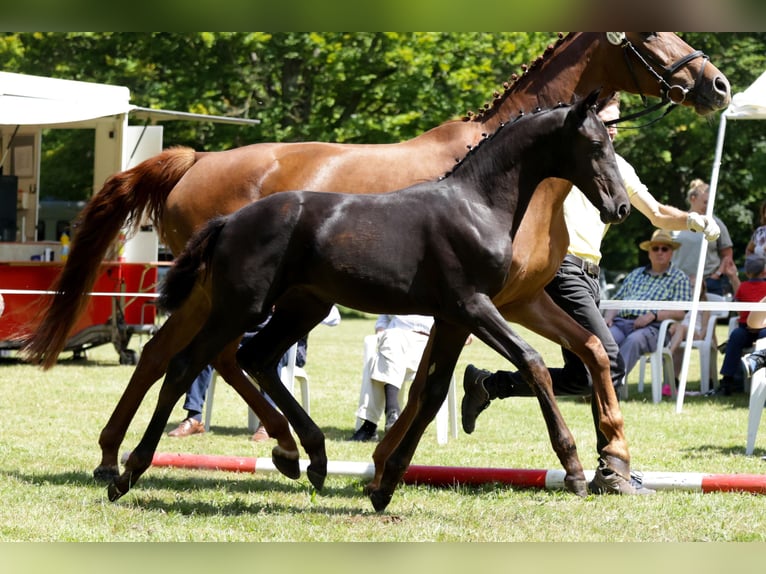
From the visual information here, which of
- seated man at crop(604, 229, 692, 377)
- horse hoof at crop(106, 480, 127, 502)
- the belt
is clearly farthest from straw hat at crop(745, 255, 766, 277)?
horse hoof at crop(106, 480, 127, 502)

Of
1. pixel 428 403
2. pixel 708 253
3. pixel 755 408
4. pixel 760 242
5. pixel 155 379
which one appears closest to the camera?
pixel 428 403

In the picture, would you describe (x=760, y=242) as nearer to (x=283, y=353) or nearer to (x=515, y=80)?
(x=515, y=80)

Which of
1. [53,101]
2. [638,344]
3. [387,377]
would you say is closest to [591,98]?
[387,377]

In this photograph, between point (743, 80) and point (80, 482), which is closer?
point (80, 482)

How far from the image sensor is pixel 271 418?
5.45m

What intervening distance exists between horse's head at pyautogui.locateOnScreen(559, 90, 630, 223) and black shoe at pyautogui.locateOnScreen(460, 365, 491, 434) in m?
1.84

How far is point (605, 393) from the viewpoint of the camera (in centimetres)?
537

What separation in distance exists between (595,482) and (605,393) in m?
0.47

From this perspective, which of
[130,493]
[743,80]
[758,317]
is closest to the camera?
[130,493]

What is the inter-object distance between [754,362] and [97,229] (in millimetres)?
4587

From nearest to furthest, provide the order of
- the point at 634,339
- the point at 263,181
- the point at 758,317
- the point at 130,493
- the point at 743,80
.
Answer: the point at 130,493, the point at 263,181, the point at 758,317, the point at 634,339, the point at 743,80

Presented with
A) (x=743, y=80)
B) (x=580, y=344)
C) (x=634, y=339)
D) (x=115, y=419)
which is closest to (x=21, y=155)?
(x=634, y=339)

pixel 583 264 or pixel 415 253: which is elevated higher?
pixel 415 253

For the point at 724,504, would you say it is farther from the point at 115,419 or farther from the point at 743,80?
the point at 743,80
